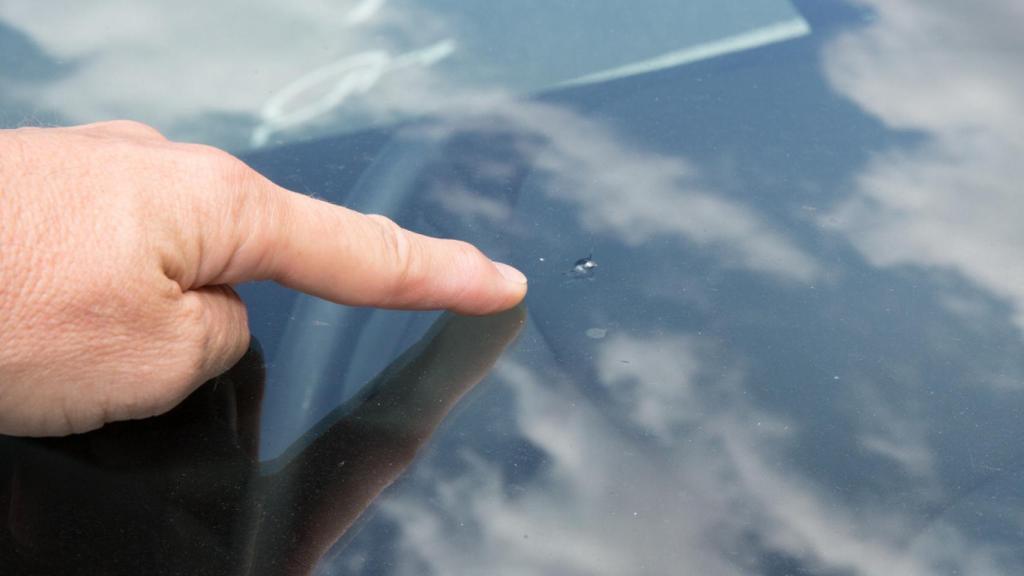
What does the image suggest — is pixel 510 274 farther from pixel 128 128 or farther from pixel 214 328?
pixel 128 128

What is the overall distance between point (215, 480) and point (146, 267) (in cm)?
21

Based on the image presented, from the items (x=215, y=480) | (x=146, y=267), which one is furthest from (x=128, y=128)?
(x=215, y=480)

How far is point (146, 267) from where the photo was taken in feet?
3.11

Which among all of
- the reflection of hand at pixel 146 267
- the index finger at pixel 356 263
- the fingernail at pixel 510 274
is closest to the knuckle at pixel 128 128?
the reflection of hand at pixel 146 267

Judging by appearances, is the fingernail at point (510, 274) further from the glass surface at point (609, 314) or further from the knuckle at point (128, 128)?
the knuckle at point (128, 128)

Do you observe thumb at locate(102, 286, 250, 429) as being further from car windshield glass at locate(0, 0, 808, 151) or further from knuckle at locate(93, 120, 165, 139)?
car windshield glass at locate(0, 0, 808, 151)

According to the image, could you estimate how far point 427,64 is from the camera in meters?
1.37

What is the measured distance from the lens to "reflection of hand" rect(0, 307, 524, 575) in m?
0.89

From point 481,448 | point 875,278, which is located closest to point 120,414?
point 481,448

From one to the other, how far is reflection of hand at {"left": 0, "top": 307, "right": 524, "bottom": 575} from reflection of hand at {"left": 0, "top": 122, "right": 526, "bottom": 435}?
30 mm

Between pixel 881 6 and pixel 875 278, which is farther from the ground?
pixel 881 6

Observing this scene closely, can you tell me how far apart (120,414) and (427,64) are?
62 cm

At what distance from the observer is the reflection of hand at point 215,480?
89 cm

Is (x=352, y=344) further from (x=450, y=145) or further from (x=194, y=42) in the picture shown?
(x=194, y=42)
